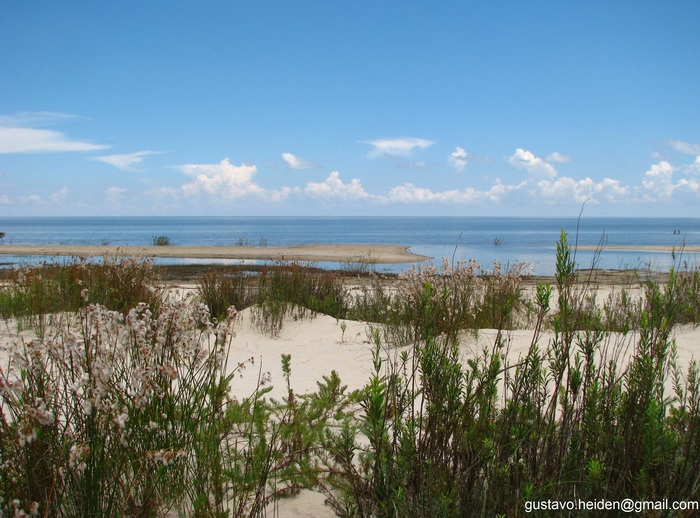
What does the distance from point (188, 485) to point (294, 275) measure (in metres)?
7.64

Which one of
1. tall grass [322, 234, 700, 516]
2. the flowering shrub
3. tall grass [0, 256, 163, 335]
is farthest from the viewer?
tall grass [0, 256, 163, 335]

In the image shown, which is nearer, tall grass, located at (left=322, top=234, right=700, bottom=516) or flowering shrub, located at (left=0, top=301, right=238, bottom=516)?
flowering shrub, located at (left=0, top=301, right=238, bottom=516)

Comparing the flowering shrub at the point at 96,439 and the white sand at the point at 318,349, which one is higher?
the flowering shrub at the point at 96,439

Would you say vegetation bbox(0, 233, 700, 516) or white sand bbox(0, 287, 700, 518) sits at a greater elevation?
vegetation bbox(0, 233, 700, 516)

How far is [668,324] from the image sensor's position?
116 inches

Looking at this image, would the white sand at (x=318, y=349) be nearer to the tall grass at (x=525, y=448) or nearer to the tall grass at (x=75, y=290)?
the tall grass at (x=75, y=290)

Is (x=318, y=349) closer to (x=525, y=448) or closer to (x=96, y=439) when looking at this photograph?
(x=525, y=448)

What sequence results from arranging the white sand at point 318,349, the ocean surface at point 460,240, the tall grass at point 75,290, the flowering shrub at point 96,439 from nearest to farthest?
the flowering shrub at point 96,439 → the white sand at point 318,349 → the tall grass at point 75,290 → the ocean surface at point 460,240

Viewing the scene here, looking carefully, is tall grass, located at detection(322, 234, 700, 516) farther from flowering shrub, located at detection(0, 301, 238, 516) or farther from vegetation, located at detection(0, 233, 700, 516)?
flowering shrub, located at detection(0, 301, 238, 516)

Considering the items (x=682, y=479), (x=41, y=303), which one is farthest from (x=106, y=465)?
(x=41, y=303)

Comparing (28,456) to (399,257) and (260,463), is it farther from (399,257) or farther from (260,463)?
(399,257)

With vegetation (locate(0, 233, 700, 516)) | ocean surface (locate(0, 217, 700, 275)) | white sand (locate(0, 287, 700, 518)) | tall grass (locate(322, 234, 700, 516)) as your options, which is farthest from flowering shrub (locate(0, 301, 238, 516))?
white sand (locate(0, 287, 700, 518))

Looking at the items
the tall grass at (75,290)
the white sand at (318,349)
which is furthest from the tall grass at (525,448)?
the tall grass at (75,290)

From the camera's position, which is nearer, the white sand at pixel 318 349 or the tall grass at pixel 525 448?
the tall grass at pixel 525 448
